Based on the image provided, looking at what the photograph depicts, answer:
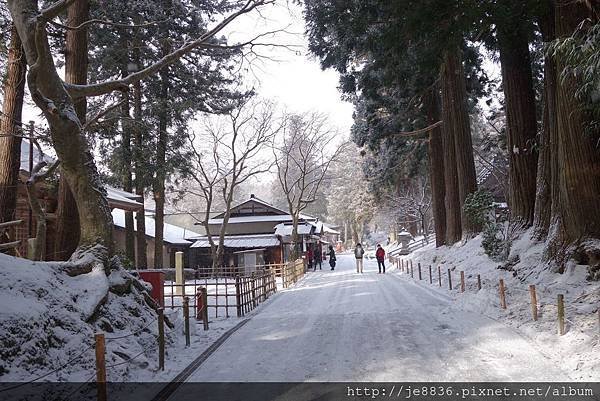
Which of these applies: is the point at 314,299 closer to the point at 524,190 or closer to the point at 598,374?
the point at 524,190

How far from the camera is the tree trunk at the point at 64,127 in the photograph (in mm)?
7601

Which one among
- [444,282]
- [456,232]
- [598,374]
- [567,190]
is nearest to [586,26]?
[567,190]

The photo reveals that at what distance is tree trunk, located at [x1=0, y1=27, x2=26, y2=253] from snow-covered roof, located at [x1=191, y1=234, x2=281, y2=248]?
2085 cm

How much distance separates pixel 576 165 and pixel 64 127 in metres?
9.40

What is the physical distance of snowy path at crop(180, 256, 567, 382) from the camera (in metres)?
5.91

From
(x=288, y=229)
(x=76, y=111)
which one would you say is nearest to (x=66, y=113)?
(x=76, y=111)

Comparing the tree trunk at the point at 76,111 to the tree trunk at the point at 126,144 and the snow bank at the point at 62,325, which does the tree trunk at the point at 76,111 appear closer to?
the snow bank at the point at 62,325

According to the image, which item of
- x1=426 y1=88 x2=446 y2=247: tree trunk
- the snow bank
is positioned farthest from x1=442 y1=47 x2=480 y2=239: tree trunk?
the snow bank

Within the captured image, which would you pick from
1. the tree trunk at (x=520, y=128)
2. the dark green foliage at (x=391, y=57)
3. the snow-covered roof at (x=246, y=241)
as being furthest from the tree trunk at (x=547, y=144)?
the snow-covered roof at (x=246, y=241)

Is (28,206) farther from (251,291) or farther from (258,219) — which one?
(258,219)

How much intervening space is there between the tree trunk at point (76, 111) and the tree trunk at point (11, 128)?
1402 mm

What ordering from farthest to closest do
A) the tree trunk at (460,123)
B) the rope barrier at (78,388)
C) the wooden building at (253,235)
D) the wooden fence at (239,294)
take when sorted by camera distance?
1. the wooden building at (253,235)
2. the tree trunk at (460,123)
3. the wooden fence at (239,294)
4. the rope barrier at (78,388)

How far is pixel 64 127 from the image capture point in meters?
7.81

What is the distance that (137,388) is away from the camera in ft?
19.2
